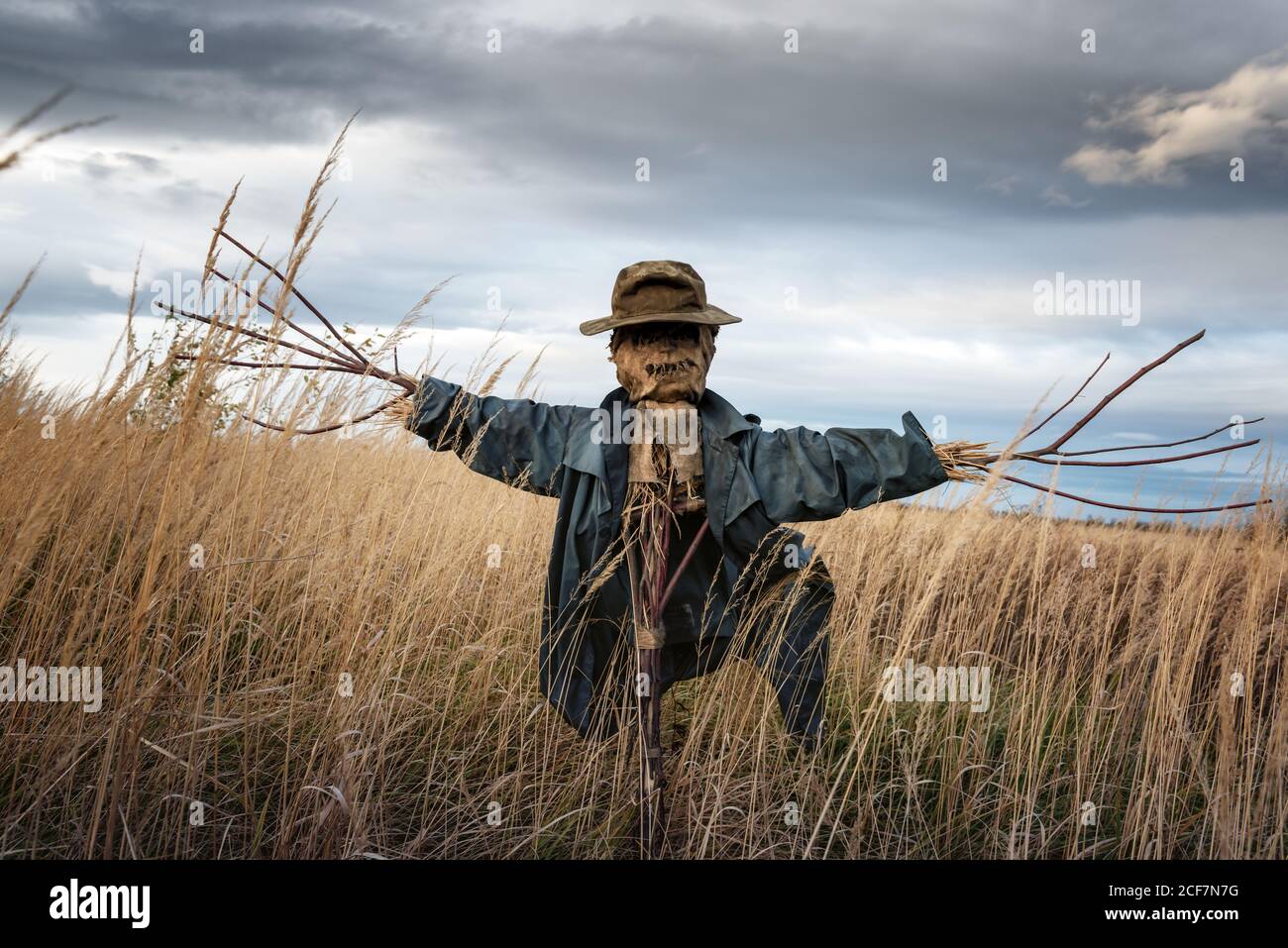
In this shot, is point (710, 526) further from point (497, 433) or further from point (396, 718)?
point (396, 718)

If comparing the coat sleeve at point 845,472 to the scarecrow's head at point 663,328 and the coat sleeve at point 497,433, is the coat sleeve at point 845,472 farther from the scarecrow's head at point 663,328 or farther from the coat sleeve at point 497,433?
the coat sleeve at point 497,433

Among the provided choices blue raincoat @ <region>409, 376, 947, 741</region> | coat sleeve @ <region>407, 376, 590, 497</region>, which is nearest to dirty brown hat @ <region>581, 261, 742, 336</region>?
blue raincoat @ <region>409, 376, 947, 741</region>

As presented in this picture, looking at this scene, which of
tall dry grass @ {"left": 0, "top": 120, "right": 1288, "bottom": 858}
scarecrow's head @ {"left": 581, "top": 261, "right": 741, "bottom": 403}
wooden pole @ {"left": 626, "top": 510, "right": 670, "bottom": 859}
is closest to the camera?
tall dry grass @ {"left": 0, "top": 120, "right": 1288, "bottom": 858}

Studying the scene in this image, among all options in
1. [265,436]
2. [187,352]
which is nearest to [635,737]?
[265,436]

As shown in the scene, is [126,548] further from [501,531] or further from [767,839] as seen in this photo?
[767,839]

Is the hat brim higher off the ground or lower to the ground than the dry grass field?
higher

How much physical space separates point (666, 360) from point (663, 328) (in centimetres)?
11

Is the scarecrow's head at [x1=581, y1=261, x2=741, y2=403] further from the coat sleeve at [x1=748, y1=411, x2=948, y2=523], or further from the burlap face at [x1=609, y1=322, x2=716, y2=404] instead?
the coat sleeve at [x1=748, y1=411, x2=948, y2=523]

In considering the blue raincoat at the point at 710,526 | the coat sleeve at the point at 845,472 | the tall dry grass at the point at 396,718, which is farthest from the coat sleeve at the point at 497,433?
the coat sleeve at the point at 845,472

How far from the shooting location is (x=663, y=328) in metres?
2.66

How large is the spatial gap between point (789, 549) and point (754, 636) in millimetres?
352

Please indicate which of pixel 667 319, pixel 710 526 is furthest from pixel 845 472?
pixel 667 319

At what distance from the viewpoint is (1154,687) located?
3.40 meters

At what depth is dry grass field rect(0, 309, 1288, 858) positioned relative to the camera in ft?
7.41
